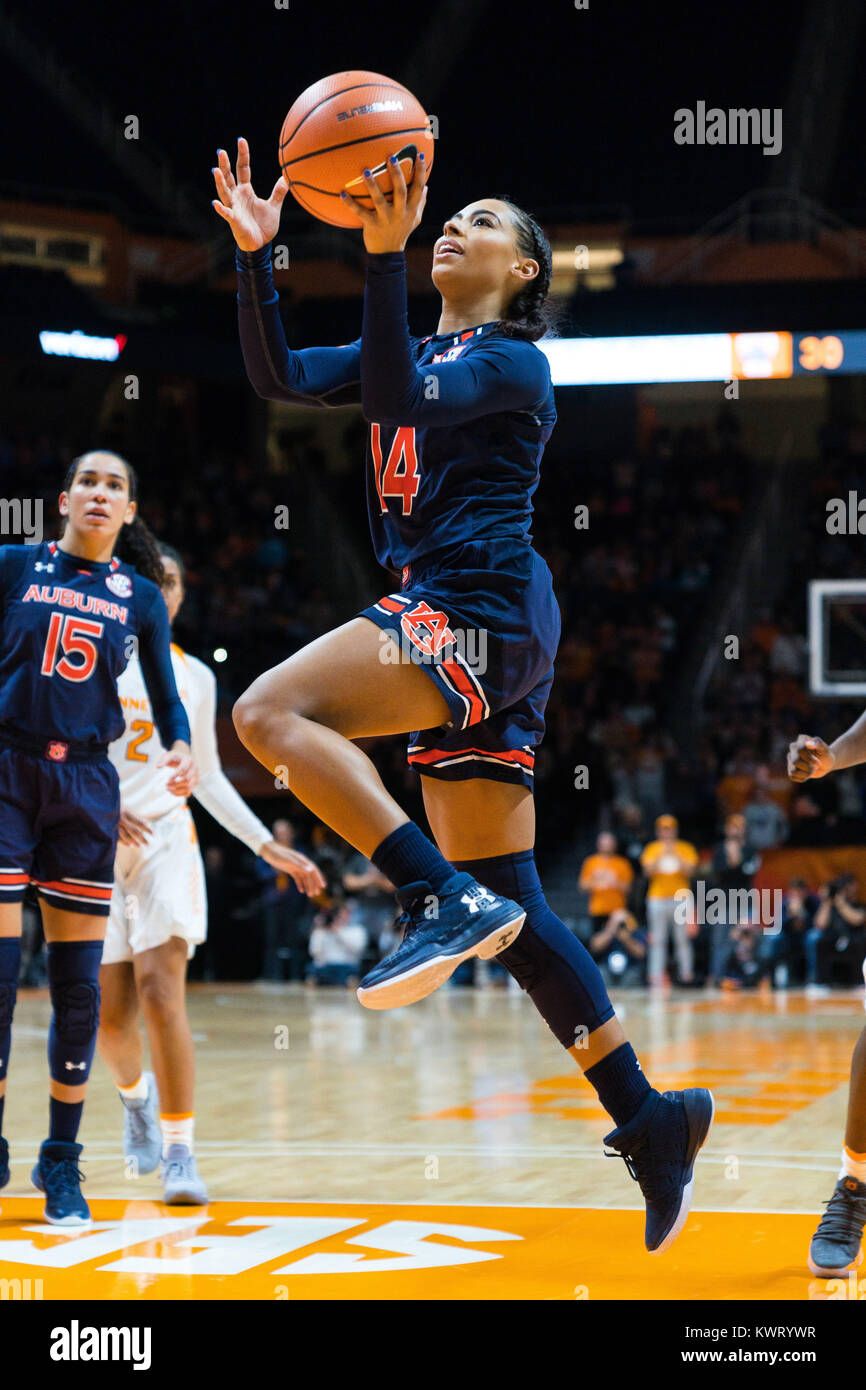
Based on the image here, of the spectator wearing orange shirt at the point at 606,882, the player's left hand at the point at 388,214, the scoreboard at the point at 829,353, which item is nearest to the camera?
the player's left hand at the point at 388,214

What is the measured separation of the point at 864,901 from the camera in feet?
52.1

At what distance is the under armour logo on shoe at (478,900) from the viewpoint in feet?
10.8

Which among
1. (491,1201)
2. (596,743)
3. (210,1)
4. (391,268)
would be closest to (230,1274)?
(491,1201)

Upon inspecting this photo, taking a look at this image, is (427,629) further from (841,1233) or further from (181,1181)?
(181,1181)

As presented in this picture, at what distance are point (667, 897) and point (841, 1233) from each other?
11561mm

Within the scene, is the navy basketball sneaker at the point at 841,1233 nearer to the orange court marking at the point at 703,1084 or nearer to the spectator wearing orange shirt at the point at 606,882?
the orange court marking at the point at 703,1084

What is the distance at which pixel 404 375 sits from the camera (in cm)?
329

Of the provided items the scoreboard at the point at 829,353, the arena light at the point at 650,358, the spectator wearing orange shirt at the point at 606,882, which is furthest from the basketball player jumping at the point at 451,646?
the scoreboard at the point at 829,353

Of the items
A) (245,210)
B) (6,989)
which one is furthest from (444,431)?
(6,989)

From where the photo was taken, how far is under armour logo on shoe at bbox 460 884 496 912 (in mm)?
3289

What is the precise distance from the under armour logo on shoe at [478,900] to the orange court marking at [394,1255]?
1009 millimetres

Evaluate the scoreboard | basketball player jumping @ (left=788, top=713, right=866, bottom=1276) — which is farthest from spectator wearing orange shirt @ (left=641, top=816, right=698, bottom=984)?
basketball player jumping @ (left=788, top=713, right=866, bottom=1276)

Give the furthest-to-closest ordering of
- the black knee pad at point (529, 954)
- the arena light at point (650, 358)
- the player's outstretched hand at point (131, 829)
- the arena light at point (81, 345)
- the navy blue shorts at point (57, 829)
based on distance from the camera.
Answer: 1. the arena light at point (81, 345)
2. the arena light at point (650, 358)
3. the player's outstretched hand at point (131, 829)
4. the navy blue shorts at point (57, 829)
5. the black knee pad at point (529, 954)

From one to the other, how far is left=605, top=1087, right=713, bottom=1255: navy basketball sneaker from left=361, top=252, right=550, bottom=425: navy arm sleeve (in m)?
1.66
